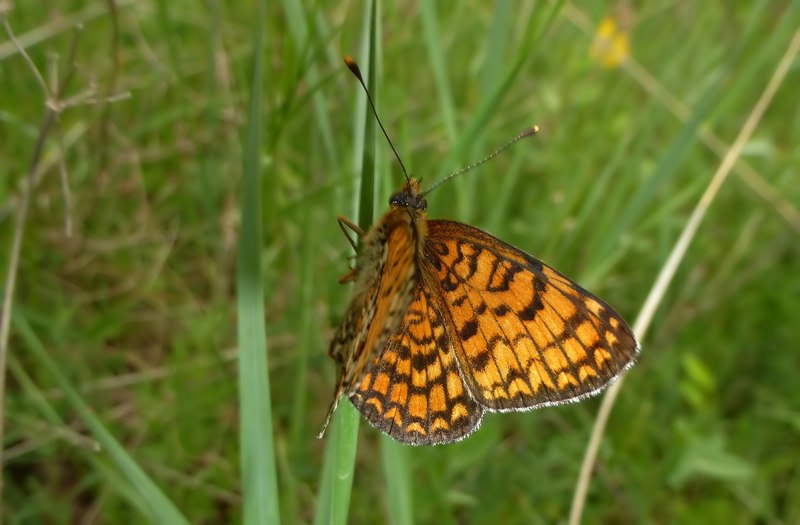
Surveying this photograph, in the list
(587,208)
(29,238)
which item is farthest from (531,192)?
(29,238)

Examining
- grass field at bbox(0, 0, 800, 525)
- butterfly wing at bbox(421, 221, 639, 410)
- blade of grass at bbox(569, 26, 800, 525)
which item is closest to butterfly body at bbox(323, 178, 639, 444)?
butterfly wing at bbox(421, 221, 639, 410)

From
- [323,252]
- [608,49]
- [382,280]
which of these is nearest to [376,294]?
[382,280]

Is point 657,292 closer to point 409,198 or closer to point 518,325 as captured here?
point 518,325

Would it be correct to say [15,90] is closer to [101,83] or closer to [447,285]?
[101,83]

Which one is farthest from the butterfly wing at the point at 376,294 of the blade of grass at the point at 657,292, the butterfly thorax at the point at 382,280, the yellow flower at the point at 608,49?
the yellow flower at the point at 608,49

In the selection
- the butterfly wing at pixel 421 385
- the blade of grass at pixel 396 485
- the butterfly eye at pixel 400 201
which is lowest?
the blade of grass at pixel 396 485

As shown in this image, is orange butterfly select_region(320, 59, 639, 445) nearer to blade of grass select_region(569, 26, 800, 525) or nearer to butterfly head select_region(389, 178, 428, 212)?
butterfly head select_region(389, 178, 428, 212)

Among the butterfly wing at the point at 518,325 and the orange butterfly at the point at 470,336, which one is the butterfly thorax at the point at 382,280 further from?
the butterfly wing at the point at 518,325
